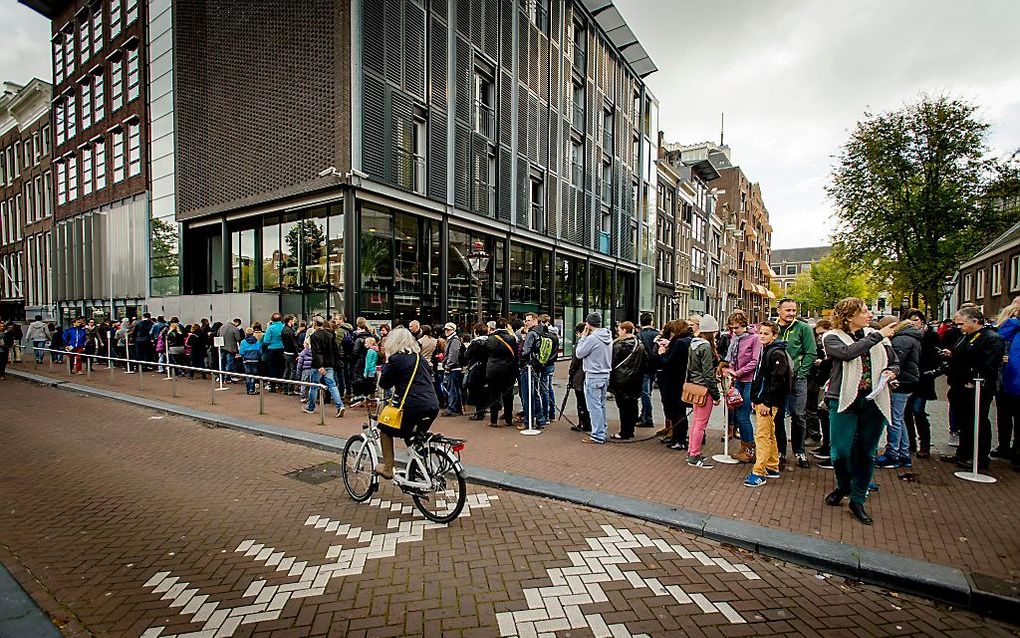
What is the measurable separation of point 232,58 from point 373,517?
17.6 meters

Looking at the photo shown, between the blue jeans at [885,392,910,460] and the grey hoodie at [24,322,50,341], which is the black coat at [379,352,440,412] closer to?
the blue jeans at [885,392,910,460]

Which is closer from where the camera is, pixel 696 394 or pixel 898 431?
pixel 898 431

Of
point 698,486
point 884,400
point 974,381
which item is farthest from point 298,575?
point 974,381

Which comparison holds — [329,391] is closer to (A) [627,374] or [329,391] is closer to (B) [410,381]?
(B) [410,381]

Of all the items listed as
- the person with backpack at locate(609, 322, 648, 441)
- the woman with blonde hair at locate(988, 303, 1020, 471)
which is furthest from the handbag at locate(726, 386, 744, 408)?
the woman with blonde hair at locate(988, 303, 1020, 471)

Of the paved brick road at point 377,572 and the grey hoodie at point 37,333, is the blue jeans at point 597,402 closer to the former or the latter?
the paved brick road at point 377,572

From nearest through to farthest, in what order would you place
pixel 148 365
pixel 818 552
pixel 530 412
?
pixel 818 552 → pixel 530 412 → pixel 148 365

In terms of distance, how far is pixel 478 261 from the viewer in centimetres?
1941

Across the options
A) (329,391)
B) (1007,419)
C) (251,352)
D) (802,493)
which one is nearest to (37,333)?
(251,352)

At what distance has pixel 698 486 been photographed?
18.5 feet

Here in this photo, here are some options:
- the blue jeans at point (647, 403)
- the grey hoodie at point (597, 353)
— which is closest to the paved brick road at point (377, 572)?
the grey hoodie at point (597, 353)

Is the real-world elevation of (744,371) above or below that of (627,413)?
above

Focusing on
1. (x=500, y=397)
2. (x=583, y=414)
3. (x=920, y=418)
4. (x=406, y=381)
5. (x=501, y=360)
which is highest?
(x=406, y=381)

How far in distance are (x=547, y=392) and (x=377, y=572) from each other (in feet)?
18.0
